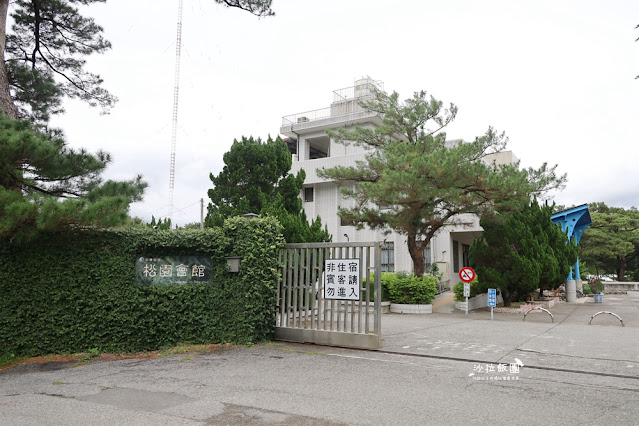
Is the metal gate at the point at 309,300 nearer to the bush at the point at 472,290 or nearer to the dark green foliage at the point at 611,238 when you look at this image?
the bush at the point at 472,290

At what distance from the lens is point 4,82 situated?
920 centimetres

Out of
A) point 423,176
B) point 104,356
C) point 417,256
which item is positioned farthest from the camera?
point 417,256

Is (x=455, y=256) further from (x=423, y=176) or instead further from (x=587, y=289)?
(x=423, y=176)

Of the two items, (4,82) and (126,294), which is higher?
(4,82)

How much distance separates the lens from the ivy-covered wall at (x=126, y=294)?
25.7 feet

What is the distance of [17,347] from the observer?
25.4 feet

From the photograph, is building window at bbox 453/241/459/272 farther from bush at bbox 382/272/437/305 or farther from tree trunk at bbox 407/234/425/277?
bush at bbox 382/272/437/305

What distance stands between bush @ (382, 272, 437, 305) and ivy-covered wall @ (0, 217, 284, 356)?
31.6 ft

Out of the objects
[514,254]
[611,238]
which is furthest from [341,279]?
[611,238]

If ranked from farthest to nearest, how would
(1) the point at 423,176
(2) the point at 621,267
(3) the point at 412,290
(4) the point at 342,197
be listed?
1. (2) the point at 621,267
2. (4) the point at 342,197
3. (3) the point at 412,290
4. (1) the point at 423,176

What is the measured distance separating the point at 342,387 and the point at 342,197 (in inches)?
721

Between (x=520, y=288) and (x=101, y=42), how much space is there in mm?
17083

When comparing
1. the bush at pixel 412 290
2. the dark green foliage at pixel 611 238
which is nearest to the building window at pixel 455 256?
the bush at pixel 412 290

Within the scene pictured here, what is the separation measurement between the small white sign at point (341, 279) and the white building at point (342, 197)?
48.7 feet
